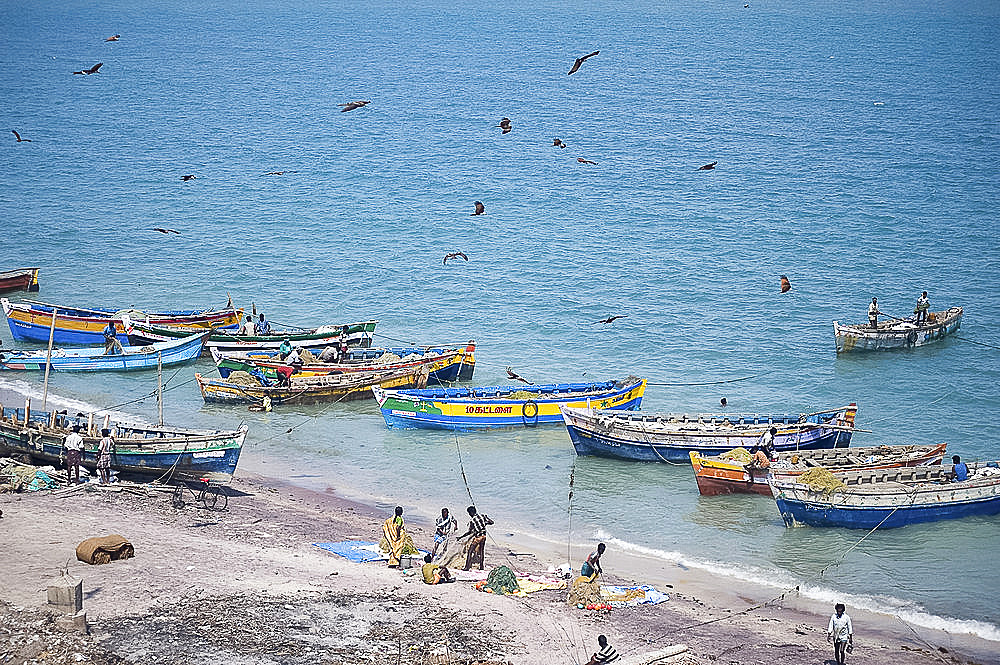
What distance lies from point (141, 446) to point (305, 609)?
7408 millimetres

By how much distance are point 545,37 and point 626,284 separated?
333 ft

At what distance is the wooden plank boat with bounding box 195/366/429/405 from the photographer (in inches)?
1132

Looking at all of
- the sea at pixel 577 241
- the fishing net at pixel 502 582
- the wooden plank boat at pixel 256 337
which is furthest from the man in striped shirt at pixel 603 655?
the wooden plank boat at pixel 256 337

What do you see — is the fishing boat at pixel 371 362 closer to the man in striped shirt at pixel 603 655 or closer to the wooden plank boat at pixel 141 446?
the wooden plank boat at pixel 141 446

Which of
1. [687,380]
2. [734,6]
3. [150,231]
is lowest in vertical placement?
[687,380]

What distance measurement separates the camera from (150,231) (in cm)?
5219

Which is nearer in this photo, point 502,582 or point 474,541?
point 502,582

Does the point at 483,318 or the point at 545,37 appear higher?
the point at 545,37

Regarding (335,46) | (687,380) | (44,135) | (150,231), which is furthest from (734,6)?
(687,380)

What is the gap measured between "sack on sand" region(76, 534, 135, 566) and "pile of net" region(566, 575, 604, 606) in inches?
274

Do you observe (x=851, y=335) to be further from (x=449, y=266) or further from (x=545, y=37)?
(x=545, y=37)

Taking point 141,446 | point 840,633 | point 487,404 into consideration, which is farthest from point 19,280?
point 840,633

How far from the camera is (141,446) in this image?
21.5 metres

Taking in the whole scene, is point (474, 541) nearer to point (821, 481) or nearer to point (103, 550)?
point (103, 550)
